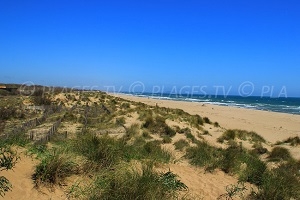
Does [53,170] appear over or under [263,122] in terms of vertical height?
over

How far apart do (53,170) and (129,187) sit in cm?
162

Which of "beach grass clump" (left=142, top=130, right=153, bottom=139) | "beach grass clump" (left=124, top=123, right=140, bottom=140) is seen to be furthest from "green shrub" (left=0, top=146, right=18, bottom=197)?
"beach grass clump" (left=142, top=130, right=153, bottom=139)

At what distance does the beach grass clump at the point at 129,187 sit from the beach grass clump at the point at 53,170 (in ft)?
2.19

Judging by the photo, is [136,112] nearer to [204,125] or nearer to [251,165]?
[204,125]

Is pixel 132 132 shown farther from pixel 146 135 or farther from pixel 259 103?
pixel 259 103

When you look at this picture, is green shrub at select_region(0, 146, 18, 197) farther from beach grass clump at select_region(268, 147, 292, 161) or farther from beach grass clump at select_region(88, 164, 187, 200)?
beach grass clump at select_region(268, 147, 292, 161)

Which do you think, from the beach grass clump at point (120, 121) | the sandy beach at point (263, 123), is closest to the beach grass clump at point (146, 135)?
the beach grass clump at point (120, 121)

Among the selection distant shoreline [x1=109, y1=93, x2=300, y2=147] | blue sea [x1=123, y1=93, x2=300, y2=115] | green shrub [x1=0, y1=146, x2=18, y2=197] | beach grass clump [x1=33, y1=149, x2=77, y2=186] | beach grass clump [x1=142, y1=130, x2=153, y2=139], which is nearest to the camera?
green shrub [x1=0, y1=146, x2=18, y2=197]

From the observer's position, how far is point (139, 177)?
566 cm

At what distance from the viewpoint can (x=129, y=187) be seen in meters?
5.20

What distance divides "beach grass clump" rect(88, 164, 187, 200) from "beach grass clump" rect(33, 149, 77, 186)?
667 mm

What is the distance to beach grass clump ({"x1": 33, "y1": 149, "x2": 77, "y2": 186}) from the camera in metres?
5.87

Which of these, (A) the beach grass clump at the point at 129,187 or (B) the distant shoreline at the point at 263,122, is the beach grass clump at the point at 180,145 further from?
(B) the distant shoreline at the point at 263,122

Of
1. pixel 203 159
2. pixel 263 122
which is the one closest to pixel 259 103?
pixel 263 122
